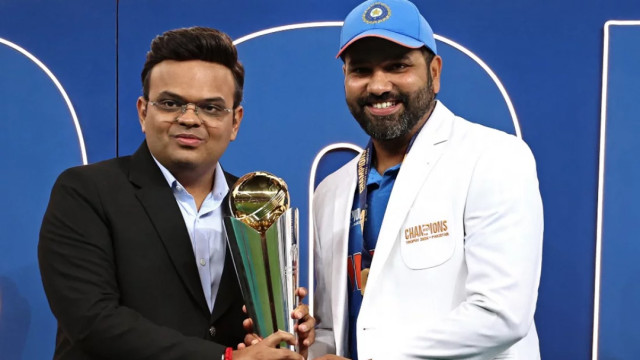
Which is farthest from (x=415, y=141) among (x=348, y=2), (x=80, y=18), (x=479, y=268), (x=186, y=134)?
(x=80, y=18)

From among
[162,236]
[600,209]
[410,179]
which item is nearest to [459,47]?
[600,209]

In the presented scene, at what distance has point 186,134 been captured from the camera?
221 cm

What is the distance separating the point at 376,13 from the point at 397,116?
339mm

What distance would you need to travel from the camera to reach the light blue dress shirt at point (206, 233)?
2.18 m

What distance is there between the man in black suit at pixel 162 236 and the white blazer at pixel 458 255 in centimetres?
30

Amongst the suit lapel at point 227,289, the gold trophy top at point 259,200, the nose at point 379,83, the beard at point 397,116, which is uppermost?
the nose at point 379,83

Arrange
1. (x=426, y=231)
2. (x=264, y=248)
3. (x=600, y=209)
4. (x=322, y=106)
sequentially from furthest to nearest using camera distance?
(x=322, y=106)
(x=600, y=209)
(x=426, y=231)
(x=264, y=248)

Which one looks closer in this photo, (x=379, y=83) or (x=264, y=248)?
(x=264, y=248)

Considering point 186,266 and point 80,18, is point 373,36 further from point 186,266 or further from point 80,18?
point 80,18

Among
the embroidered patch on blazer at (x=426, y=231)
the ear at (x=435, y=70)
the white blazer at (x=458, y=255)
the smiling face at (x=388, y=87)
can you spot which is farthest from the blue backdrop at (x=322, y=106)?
the embroidered patch on blazer at (x=426, y=231)

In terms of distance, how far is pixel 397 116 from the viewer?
7.66ft

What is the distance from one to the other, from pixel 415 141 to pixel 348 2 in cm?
118

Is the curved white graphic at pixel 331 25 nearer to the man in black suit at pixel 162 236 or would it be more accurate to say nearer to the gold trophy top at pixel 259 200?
the man in black suit at pixel 162 236

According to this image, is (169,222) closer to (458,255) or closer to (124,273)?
(124,273)
